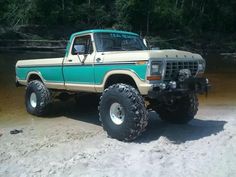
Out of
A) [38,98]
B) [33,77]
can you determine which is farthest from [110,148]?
[33,77]

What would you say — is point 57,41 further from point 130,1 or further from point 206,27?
point 206,27

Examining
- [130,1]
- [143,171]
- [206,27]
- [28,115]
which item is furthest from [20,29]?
[143,171]

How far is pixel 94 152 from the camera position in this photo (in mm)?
7570

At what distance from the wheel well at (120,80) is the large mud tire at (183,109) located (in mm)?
1358

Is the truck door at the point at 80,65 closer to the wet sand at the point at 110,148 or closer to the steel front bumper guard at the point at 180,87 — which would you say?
the wet sand at the point at 110,148

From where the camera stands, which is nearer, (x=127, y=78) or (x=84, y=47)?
(x=127, y=78)

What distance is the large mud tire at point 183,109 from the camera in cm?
938

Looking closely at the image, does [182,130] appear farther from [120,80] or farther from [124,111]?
[120,80]

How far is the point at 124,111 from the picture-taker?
814cm

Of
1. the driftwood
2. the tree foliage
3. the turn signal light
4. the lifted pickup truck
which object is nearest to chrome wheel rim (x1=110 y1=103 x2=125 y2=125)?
the lifted pickup truck

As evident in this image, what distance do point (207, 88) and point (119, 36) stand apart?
2.51 meters

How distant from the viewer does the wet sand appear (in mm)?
6594

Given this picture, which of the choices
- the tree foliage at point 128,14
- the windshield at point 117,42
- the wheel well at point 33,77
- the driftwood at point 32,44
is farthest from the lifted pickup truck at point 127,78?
the tree foliage at point 128,14

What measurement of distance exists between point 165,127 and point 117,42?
226 cm
